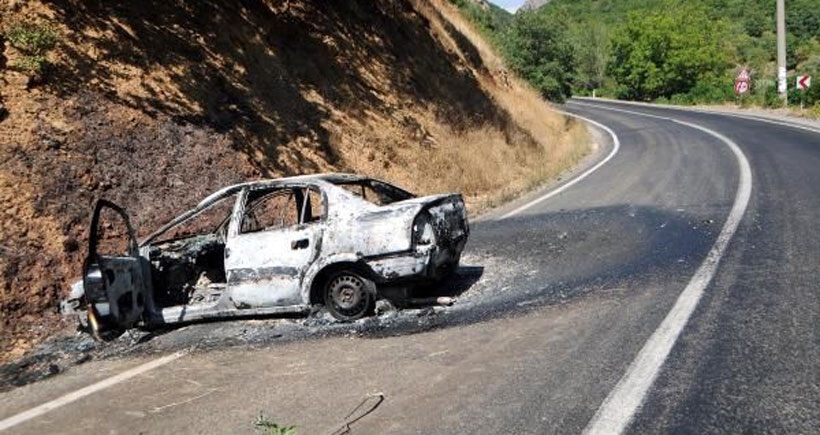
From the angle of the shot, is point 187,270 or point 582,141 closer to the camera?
point 187,270

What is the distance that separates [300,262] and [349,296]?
55 centimetres

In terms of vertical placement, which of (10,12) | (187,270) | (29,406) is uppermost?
(10,12)

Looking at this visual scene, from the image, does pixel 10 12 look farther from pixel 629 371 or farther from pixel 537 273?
pixel 629 371

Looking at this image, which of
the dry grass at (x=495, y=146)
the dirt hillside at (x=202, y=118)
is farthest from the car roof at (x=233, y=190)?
the dry grass at (x=495, y=146)

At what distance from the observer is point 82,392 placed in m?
5.01

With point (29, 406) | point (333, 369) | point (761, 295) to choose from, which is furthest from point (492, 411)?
point (29, 406)

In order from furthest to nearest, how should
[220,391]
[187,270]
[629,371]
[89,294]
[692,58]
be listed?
[692,58]
[187,270]
[89,294]
[220,391]
[629,371]

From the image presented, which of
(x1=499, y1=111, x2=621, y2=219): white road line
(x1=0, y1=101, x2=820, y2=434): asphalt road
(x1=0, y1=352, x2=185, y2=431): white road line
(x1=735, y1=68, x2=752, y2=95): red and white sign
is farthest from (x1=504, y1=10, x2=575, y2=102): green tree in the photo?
(x1=0, y1=352, x2=185, y2=431): white road line

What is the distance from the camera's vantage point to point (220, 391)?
473 cm

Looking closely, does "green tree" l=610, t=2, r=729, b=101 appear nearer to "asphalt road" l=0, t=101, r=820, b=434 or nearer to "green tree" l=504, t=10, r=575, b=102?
"green tree" l=504, t=10, r=575, b=102

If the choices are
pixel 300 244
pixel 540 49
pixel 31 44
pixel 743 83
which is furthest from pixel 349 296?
pixel 743 83

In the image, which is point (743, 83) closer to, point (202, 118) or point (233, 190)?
point (202, 118)

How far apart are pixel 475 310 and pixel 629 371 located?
2042mm

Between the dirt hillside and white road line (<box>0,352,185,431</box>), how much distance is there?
177 centimetres
